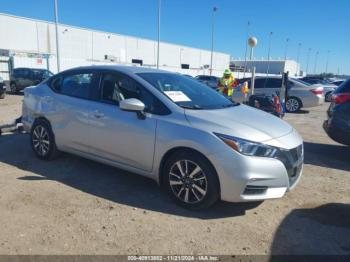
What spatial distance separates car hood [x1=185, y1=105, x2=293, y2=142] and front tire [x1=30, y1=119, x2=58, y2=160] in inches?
104

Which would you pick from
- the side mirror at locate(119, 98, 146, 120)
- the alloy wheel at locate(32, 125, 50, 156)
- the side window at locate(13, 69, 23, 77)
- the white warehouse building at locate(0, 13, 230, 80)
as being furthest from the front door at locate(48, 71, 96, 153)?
the white warehouse building at locate(0, 13, 230, 80)

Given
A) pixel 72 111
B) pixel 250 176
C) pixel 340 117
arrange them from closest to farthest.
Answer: pixel 250 176
pixel 72 111
pixel 340 117

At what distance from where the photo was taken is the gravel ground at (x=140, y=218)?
333cm

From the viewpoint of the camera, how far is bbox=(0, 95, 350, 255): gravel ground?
10.9 feet

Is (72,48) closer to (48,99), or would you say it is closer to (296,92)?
(296,92)

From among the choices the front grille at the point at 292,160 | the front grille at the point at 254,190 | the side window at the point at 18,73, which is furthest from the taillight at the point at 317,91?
the side window at the point at 18,73

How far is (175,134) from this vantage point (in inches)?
159

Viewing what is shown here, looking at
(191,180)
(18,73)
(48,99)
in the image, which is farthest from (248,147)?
(18,73)

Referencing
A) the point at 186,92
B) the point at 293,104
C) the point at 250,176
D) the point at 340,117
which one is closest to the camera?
the point at 250,176

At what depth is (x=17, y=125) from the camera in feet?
24.7

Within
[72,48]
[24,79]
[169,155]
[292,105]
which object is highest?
[72,48]

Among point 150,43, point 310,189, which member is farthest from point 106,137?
point 150,43

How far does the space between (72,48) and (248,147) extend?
163 feet

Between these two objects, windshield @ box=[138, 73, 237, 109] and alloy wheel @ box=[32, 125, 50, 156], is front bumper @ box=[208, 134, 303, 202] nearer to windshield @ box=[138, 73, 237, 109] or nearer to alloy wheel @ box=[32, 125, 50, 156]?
windshield @ box=[138, 73, 237, 109]
